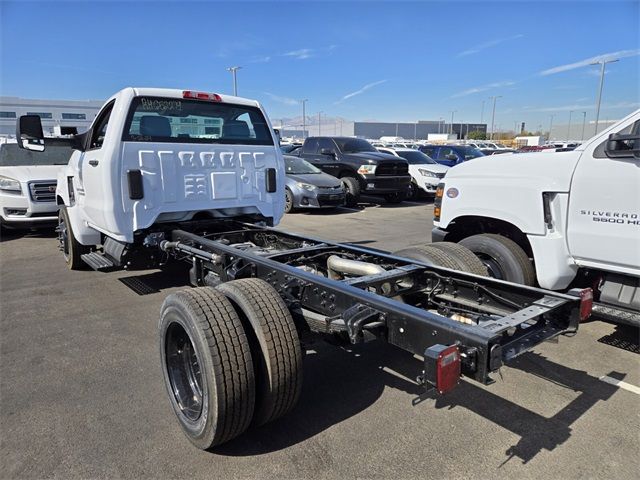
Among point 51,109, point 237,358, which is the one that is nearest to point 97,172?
point 237,358

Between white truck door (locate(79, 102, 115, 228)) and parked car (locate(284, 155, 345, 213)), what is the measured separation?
7718mm

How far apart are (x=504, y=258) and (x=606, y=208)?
97cm

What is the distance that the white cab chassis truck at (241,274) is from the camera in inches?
101

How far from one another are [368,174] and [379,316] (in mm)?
12149

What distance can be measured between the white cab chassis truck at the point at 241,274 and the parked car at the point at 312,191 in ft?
22.9

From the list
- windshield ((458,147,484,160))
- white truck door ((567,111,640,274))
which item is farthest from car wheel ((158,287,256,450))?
windshield ((458,147,484,160))

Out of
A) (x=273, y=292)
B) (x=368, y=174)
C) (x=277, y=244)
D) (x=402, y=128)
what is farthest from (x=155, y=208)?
(x=402, y=128)

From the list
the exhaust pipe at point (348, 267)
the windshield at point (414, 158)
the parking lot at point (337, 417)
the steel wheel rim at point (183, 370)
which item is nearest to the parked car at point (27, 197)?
the parking lot at point (337, 417)

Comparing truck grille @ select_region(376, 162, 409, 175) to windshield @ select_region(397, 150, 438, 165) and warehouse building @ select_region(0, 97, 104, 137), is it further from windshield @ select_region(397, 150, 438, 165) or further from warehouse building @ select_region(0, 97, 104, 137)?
warehouse building @ select_region(0, 97, 104, 137)

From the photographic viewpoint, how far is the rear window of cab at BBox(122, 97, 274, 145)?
494cm

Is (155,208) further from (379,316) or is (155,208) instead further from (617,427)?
(617,427)

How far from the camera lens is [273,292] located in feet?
9.51

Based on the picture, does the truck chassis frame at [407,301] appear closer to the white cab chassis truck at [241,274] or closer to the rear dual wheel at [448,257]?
the white cab chassis truck at [241,274]

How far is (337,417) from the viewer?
3.12m
